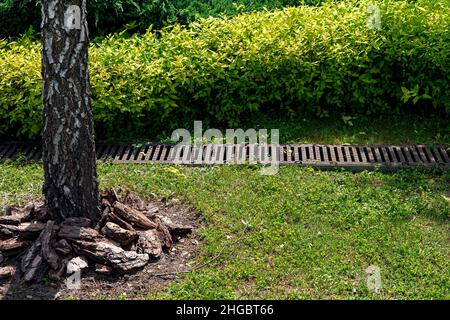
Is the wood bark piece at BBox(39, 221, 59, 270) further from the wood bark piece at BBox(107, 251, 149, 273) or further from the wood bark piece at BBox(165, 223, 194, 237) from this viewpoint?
the wood bark piece at BBox(165, 223, 194, 237)

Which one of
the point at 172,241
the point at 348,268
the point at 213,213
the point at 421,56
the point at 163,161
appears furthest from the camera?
the point at 421,56

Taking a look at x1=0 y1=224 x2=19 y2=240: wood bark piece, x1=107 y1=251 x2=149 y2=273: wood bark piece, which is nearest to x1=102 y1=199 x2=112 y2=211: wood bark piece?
x1=107 y1=251 x2=149 y2=273: wood bark piece

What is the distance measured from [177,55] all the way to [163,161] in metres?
1.22

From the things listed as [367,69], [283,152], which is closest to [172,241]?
[283,152]

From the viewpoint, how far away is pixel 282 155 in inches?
285

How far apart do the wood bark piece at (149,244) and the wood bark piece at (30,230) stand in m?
0.68

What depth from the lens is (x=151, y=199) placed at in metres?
6.52

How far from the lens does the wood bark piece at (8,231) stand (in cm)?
566

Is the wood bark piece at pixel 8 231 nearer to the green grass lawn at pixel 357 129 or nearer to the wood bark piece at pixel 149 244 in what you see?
the wood bark piece at pixel 149 244

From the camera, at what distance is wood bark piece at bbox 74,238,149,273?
213 inches

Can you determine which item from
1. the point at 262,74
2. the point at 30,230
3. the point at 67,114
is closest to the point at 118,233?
the point at 30,230

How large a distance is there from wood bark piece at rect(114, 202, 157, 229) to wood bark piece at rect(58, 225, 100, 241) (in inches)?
10.8

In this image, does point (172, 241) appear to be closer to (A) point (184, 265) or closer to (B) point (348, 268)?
(A) point (184, 265)
